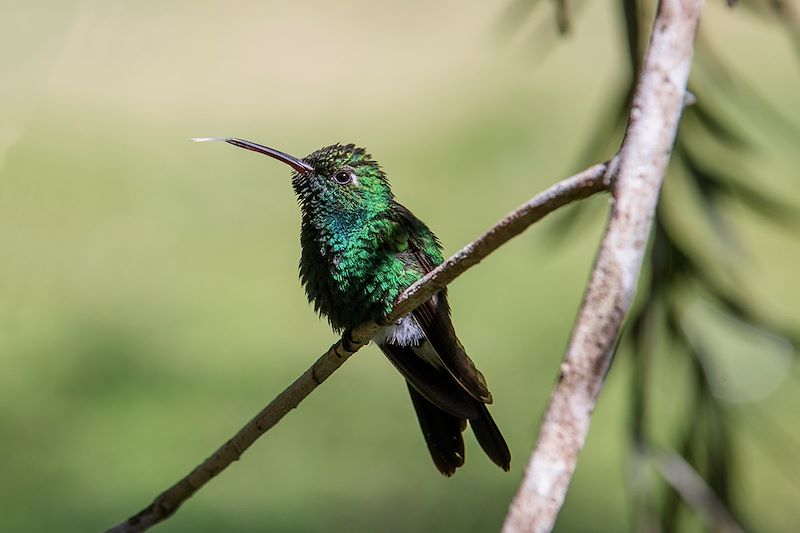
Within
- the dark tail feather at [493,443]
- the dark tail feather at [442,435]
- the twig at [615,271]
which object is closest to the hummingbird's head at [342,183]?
the dark tail feather at [442,435]

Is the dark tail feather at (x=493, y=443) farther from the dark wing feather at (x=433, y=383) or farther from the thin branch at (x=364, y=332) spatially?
the thin branch at (x=364, y=332)

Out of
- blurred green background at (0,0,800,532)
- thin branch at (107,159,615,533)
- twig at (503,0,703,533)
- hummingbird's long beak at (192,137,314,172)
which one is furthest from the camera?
blurred green background at (0,0,800,532)

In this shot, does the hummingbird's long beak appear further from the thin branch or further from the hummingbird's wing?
the thin branch

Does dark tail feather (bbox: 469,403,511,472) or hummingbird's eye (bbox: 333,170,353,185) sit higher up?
hummingbird's eye (bbox: 333,170,353,185)

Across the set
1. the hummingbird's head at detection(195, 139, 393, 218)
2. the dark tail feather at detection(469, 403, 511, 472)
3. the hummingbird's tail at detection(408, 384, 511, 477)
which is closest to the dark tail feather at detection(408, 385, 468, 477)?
the hummingbird's tail at detection(408, 384, 511, 477)

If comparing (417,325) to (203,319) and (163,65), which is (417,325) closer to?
(203,319)

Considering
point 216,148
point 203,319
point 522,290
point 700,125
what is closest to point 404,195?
point 522,290

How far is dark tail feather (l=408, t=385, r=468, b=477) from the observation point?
2.52 metres

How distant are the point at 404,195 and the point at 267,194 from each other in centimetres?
137

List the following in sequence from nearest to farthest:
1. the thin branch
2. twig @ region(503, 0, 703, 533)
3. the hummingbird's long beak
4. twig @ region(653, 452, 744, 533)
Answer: twig @ region(503, 0, 703, 533) < the thin branch < twig @ region(653, 452, 744, 533) < the hummingbird's long beak

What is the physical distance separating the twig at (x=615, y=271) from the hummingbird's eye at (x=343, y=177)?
1.05 metres

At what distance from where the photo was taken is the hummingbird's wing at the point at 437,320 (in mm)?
2277

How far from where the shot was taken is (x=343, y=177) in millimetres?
2586

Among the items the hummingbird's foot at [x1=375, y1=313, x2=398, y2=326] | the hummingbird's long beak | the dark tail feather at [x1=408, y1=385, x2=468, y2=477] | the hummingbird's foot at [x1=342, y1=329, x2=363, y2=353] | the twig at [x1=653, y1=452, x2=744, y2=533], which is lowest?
the twig at [x1=653, y1=452, x2=744, y2=533]
